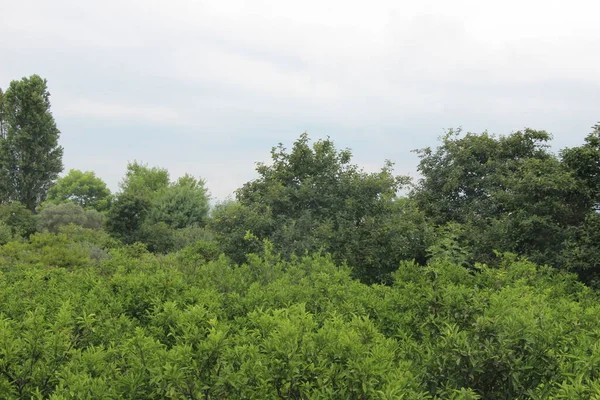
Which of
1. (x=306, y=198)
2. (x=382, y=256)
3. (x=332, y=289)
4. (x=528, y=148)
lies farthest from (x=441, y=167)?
(x=332, y=289)

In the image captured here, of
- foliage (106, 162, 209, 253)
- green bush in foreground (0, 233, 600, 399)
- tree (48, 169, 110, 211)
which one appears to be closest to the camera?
green bush in foreground (0, 233, 600, 399)

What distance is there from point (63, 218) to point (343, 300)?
2976cm

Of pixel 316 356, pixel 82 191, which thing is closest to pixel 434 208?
pixel 316 356

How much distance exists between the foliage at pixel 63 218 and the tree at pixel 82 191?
51.9 feet

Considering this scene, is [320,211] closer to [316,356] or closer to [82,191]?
[316,356]

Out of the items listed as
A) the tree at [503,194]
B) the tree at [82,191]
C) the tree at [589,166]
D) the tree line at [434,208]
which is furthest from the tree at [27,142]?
the tree at [589,166]

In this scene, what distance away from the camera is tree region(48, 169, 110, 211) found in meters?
48.4

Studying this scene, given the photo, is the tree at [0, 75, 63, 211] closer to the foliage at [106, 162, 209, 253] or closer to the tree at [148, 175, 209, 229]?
the foliage at [106, 162, 209, 253]

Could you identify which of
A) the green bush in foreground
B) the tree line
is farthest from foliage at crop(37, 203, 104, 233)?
the green bush in foreground

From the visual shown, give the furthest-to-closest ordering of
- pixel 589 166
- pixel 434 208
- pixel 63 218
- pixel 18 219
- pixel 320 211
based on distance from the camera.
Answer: pixel 63 218 → pixel 18 219 → pixel 434 208 → pixel 320 211 → pixel 589 166

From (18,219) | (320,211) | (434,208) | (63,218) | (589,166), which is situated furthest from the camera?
(63,218)

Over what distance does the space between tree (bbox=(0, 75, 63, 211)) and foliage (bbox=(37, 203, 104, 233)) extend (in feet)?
8.85

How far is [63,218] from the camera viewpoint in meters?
30.5

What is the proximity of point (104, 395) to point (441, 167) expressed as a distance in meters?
15.3
